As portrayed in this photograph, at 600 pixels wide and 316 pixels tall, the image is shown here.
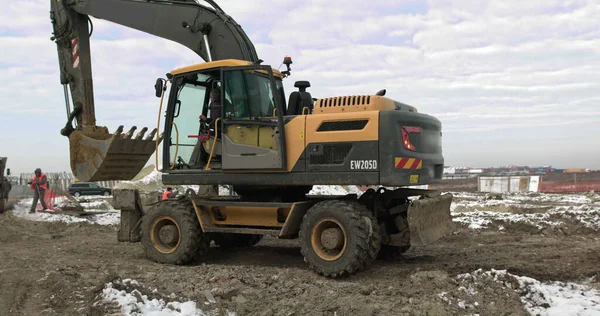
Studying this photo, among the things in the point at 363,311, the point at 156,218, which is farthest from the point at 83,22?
the point at 363,311

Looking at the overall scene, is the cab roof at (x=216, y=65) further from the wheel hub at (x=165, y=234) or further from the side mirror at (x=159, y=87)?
the wheel hub at (x=165, y=234)

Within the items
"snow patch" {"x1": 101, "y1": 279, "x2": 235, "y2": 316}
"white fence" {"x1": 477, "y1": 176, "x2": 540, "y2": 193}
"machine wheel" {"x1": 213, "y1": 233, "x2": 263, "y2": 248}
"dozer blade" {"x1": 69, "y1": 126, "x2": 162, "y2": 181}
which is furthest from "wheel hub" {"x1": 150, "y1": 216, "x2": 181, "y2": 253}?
"white fence" {"x1": 477, "y1": 176, "x2": 540, "y2": 193}

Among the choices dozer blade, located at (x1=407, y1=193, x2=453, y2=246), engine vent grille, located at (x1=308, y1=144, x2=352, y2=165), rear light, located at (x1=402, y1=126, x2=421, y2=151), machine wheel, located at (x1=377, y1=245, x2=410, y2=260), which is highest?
rear light, located at (x1=402, y1=126, x2=421, y2=151)

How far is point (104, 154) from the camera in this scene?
9.26m

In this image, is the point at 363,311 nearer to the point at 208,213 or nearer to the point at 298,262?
the point at 298,262

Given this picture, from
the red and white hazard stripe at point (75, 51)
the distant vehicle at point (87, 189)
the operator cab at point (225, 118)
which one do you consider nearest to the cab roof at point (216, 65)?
the operator cab at point (225, 118)

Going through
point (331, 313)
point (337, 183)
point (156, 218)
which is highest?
point (337, 183)

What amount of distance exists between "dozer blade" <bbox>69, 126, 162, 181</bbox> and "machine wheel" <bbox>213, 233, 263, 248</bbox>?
2.03 metres

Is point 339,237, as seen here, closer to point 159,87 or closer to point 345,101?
point 345,101

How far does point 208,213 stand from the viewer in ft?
27.8

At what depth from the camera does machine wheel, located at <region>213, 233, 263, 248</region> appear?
9668 millimetres

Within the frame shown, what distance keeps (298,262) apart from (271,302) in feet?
8.22

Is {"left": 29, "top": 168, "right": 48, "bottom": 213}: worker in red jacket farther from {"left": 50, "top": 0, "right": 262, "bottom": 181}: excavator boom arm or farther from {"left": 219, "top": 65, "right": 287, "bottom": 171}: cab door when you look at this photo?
{"left": 219, "top": 65, "right": 287, "bottom": 171}: cab door

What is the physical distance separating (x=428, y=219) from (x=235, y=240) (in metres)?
3.77
